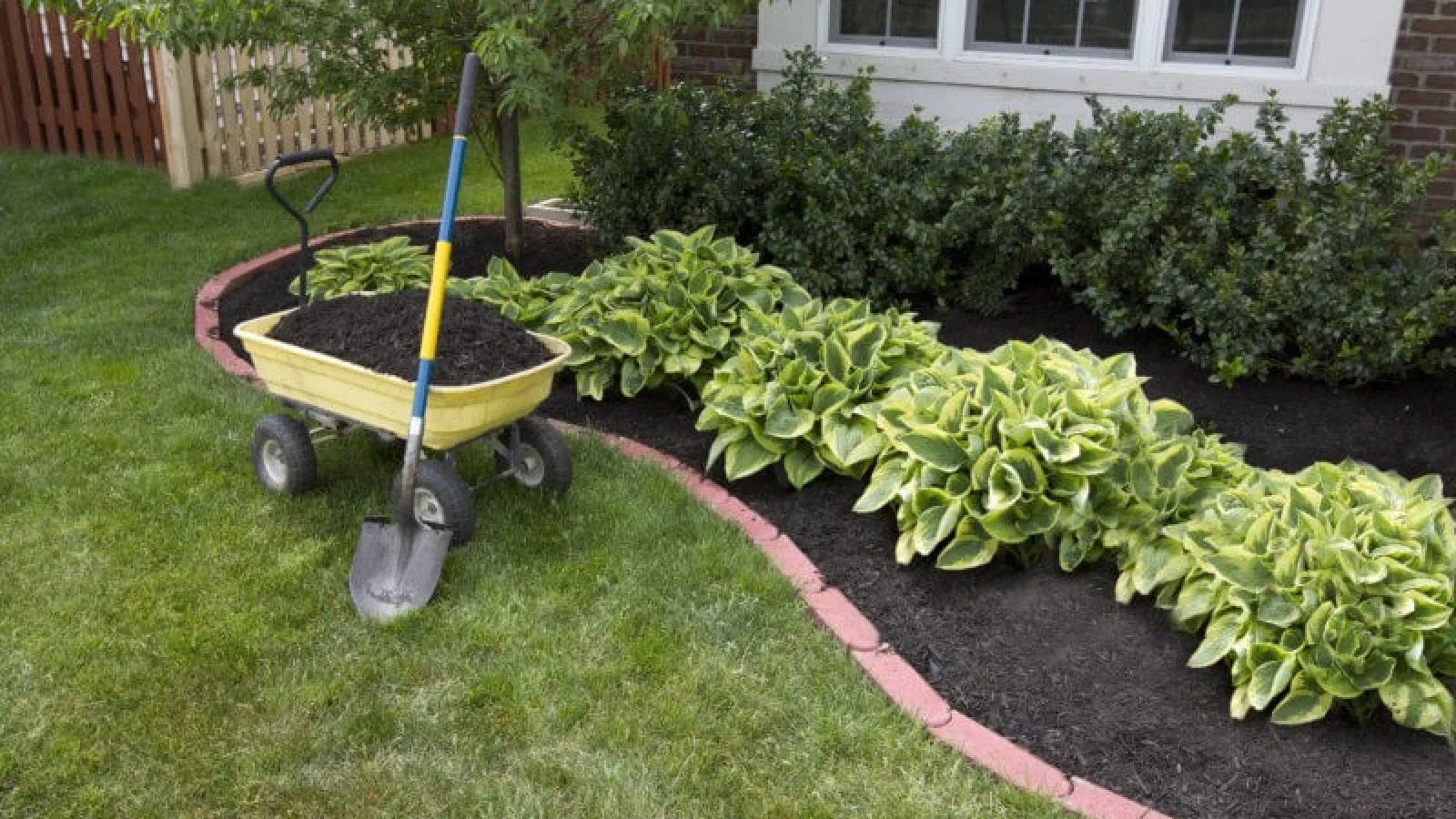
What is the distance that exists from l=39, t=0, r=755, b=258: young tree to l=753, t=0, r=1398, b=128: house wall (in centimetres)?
63

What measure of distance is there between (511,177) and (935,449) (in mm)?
3228

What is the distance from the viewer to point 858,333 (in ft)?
14.1

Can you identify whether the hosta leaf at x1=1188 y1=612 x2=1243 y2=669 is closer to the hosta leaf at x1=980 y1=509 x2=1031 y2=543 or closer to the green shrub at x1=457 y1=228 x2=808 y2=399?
the hosta leaf at x1=980 y1=509 x2=1031 y2=543

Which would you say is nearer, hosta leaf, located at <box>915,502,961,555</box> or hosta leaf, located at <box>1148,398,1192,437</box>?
hosta leaf, located at <box>915,502,961,555</box>

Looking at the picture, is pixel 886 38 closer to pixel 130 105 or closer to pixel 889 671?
pixel 889 671

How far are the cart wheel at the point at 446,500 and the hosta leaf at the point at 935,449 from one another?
133 cm

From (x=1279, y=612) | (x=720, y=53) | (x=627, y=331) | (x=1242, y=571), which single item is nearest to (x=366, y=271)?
(x=627, y=331)

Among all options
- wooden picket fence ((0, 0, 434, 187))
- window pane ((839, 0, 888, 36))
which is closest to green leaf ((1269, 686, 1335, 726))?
window pane ((839, 0, 888, 36))

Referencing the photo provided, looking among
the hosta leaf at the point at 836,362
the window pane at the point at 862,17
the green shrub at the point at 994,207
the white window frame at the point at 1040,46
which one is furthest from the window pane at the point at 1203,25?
the hosta leaf at the point at 836,362

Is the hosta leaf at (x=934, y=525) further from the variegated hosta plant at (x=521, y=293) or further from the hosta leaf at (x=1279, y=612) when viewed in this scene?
the variegated hosta plant at (x=521, y=293)

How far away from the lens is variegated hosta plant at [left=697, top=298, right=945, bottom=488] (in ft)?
13.3

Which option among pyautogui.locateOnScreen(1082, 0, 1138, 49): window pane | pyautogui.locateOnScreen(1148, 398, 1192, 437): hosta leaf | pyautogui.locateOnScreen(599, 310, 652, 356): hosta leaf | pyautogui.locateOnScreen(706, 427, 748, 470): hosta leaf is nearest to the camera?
pyautogui.locateOnScreen(1148, 398, 1192, 437): hosta leaf

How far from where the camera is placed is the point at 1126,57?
5797 mm

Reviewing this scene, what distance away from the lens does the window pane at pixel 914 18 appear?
616cm
